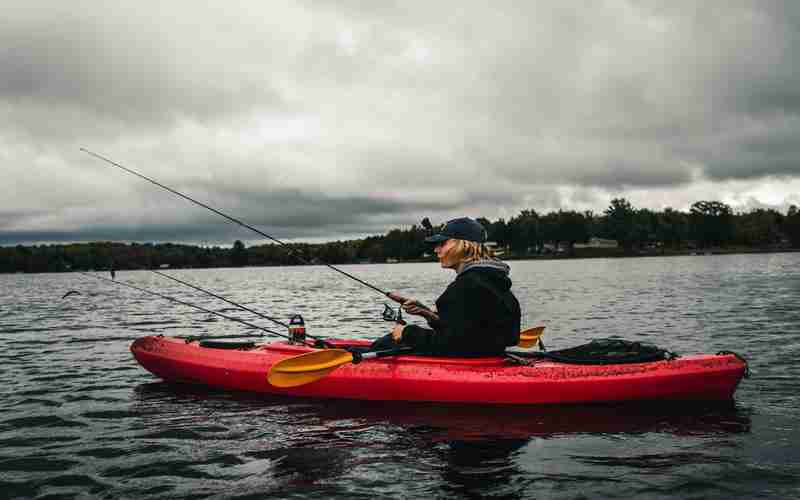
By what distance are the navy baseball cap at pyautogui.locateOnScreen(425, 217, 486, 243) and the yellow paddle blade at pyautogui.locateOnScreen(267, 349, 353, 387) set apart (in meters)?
2.03

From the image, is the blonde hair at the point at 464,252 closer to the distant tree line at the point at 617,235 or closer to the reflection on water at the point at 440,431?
the reflection on water at the point at 440,431

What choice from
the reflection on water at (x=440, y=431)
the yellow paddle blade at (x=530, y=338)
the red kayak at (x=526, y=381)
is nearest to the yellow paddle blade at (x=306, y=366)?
the reflection on water at (x=440, y=431)

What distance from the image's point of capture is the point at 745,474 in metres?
5.53

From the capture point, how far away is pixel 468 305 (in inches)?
292

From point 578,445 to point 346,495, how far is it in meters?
2.77

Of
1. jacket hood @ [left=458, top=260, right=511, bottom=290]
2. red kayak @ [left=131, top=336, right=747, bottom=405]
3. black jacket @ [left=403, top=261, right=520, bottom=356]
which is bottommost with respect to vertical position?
red kayak @ [left=131, top=336, right=747, bottom=405]

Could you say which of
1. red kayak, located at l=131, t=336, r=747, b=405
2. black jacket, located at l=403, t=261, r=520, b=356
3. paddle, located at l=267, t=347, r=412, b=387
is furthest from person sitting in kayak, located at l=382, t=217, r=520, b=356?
paddle, located at l=267, t=347, r=412, b=387

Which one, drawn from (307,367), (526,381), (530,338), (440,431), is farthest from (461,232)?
(530,338)

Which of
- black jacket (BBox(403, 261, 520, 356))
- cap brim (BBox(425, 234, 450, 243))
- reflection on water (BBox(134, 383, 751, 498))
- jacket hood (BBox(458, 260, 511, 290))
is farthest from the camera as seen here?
cap brim (BBox(425, 234, 450, 243))

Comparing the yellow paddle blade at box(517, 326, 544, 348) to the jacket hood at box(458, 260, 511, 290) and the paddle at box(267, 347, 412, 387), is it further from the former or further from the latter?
the paddle at box(267, 347, 412, 387)

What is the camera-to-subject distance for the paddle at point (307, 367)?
7777 millimetres

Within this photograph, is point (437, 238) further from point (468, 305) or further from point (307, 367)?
point (307, 367)

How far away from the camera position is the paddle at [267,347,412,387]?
7.78 m

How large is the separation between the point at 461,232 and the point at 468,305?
3.41 feet
